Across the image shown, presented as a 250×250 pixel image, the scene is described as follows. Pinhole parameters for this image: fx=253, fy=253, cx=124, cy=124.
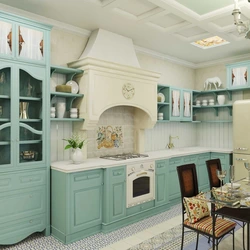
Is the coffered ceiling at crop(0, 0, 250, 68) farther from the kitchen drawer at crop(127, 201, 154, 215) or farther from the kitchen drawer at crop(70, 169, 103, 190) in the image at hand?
the kitchen drawer at crop(127, 201, 154, 215)

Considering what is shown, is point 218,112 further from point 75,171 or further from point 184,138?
point 75,171

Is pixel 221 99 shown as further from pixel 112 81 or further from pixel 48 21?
pixel 48 21

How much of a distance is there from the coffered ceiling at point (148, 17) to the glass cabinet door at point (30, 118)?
3.13ft

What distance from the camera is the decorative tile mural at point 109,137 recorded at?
414 centimetres

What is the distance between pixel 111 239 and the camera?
10.4 ft

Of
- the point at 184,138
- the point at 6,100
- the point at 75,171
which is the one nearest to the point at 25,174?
the point at 75,171

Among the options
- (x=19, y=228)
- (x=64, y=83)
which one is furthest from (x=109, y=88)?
(x=19, y=228)

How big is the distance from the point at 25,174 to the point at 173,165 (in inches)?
101

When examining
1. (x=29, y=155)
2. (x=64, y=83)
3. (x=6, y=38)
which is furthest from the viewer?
(x=64, y=83)

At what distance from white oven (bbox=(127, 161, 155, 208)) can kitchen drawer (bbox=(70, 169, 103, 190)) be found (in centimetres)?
50

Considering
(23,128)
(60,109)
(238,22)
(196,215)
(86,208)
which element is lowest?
(86,208)

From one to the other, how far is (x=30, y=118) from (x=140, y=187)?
189 centimetres

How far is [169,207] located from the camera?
14.4ft

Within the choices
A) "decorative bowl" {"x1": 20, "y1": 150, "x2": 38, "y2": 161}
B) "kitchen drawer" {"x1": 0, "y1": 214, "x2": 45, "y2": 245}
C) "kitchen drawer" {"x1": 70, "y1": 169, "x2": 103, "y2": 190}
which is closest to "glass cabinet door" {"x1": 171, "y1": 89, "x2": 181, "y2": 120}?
"kitchen drawer" {"x1": 70, "y1": 169, "x2": 103, "y2": 190}
